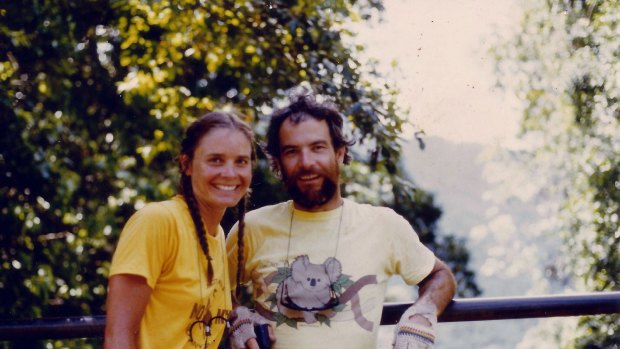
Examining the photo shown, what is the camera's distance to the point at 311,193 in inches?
82.8

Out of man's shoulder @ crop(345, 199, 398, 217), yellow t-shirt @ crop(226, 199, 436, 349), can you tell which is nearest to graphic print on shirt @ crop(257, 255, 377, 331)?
yellow t-shirt @ crop(226, 199, 436, 349)

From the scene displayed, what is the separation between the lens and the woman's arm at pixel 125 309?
1.60 m

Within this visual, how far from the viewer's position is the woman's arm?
1.60m

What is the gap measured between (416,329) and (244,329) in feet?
1.57

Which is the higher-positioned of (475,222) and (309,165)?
(309,165)

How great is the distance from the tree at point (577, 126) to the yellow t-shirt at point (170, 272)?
156 inches

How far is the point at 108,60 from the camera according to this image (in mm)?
4859

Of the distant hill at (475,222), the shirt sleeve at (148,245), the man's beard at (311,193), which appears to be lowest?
the distant hill at (475,222)

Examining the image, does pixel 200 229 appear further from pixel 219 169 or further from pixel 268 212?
pixel 268 212

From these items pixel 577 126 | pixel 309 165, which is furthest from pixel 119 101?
pixel 577 126

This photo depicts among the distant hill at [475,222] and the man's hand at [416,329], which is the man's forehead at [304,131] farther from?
the distant hill at [475,222]

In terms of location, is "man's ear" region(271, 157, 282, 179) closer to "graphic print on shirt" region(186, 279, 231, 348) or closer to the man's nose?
the man's nose

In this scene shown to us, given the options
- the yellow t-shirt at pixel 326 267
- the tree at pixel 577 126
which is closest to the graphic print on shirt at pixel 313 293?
the yellow t-shirt at pixel 326 267

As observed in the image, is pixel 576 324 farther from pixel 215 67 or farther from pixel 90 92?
pixel 90 92
